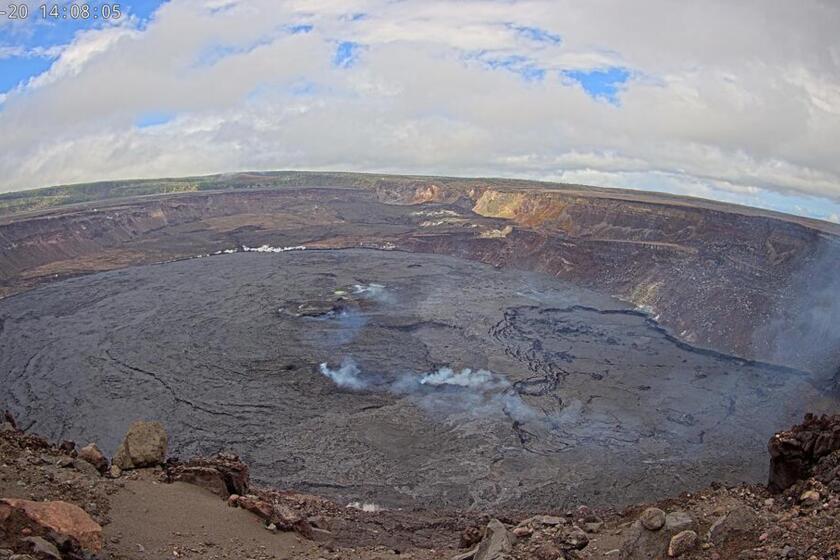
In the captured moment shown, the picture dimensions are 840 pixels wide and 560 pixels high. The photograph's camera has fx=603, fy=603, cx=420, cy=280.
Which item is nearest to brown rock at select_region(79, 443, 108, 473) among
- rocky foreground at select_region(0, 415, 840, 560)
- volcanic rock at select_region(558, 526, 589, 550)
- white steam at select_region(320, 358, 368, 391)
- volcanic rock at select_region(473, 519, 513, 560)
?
rocky foreground at select_region(0, 415, 840, 560)

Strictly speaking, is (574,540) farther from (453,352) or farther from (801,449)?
(453,352)

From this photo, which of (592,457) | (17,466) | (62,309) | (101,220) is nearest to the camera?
(17,466)

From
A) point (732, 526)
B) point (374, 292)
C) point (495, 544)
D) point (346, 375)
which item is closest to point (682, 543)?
point (732, 526)

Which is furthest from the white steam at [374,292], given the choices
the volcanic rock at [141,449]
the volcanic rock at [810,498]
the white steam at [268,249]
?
the volcanic rock at [810,498]

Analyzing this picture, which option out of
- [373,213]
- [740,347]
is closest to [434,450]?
[740,347]

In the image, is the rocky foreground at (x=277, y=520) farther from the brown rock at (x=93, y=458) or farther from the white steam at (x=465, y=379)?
the white steam at (x=465, y=379)

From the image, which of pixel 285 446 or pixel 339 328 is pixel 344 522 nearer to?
pixel 285 446
